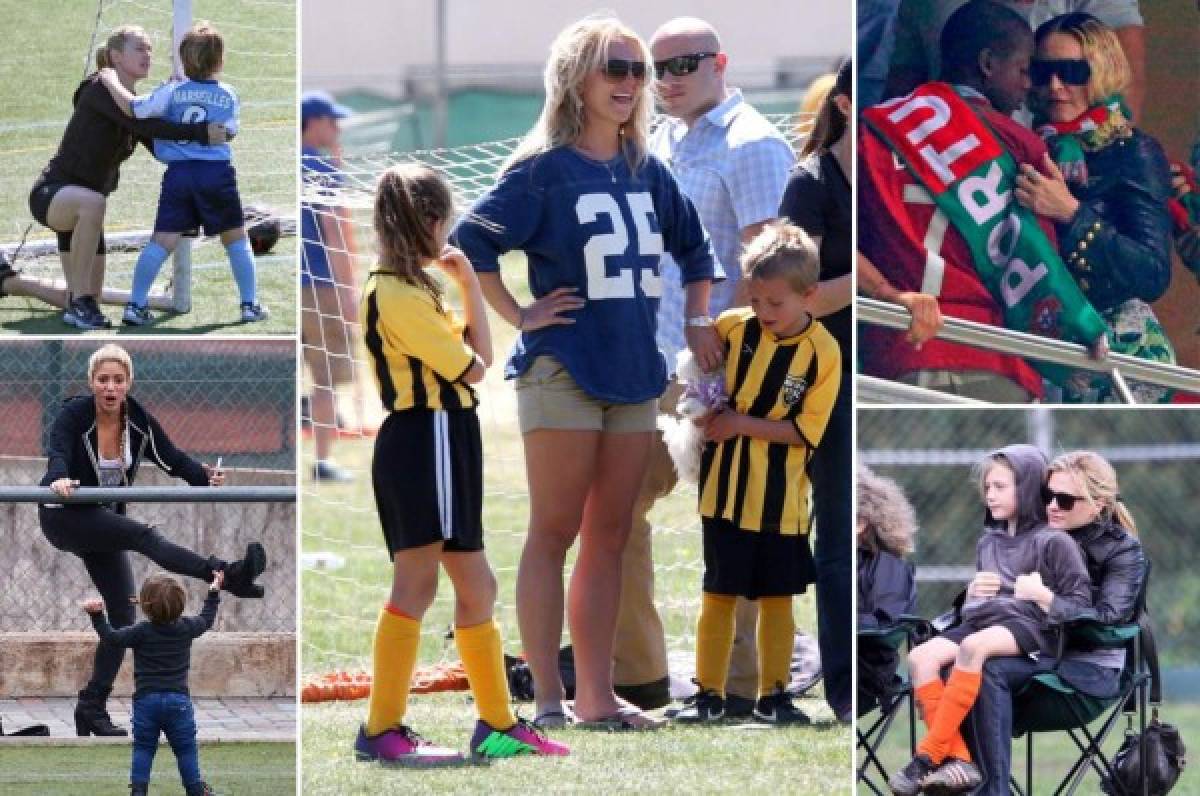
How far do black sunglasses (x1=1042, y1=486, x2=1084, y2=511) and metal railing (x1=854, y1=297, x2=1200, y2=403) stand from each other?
0.45 metres

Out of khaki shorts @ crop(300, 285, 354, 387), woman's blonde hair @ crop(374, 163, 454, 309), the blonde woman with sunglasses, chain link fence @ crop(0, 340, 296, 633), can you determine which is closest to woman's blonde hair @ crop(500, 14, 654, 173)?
the blonde woman with sunglasses

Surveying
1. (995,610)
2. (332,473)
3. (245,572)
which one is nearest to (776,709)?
(995,610)

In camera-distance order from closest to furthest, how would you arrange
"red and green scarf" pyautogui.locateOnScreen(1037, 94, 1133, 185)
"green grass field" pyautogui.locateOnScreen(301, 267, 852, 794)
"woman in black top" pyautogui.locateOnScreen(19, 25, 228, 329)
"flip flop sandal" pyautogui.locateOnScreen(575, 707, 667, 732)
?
"green grass field" pyautogui.locateOnScreen(301, 267, 852, 794), "flip flop sandal" pyautogui.locateOnScreen(575, 707, 667, 732), "red and green scarf" pyautogui.locateOnScreen(1037, 94, 1133, 185), "woman in black top" pyautogui.locateOnScreen(19, 25, 228, 329)

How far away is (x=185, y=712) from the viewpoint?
586cm

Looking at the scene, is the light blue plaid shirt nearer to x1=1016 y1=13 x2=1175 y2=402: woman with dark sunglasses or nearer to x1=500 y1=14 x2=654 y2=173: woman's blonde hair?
x1=500 y1=14 x2=654 y2=173: woman's blonde hair

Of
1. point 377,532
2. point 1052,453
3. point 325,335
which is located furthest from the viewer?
point 377,532

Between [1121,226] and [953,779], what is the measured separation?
1.63 metres

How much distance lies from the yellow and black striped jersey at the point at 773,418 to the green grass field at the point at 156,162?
125 centimetres

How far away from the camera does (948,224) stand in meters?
6.01

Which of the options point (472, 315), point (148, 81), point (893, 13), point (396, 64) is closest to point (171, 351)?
point (148, 81)

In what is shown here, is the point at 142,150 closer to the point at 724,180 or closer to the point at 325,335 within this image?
the point at 724,180

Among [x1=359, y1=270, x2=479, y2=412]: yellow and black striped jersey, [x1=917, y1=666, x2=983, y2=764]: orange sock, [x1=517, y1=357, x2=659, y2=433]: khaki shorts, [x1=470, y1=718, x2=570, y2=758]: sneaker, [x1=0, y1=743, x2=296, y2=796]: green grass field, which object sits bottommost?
[x1=0, y1=743, x2=296, y2=796]: green grass field

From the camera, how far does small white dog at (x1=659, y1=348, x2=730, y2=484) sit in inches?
229

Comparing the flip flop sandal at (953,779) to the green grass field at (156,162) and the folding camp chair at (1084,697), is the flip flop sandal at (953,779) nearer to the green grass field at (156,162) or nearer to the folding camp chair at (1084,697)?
the folding camp chair at (1084,697)
